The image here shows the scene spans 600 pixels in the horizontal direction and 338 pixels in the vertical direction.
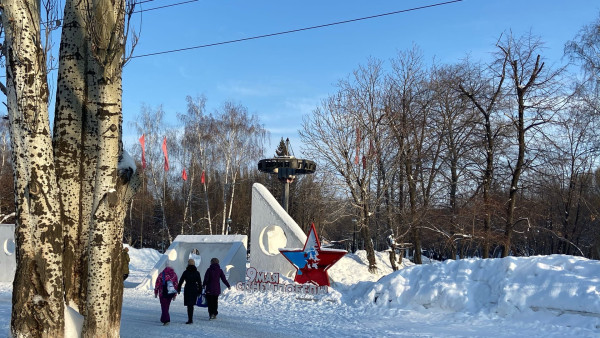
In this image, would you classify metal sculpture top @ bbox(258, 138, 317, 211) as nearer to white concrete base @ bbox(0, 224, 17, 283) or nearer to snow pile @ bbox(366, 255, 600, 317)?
snow pile @ bbox(366, 255, 600, 317)

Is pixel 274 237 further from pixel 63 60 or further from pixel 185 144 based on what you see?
pixel 185 144

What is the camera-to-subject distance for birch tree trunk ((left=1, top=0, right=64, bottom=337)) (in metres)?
5.60

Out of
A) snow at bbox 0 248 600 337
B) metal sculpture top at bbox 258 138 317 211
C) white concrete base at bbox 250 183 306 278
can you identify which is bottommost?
snow at bbox 0 248 600 337

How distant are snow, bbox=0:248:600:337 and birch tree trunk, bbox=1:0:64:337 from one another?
3092 mm

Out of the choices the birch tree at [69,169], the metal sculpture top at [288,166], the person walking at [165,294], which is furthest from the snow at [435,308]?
the metal sculpture top at [288,166]

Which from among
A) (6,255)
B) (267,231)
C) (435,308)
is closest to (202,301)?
(435,308)

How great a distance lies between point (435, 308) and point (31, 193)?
29.0 feet

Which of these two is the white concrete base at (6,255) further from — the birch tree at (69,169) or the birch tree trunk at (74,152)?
the birch tree at (69,169)

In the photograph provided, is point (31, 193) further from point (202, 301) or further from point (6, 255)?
point (6, 255)

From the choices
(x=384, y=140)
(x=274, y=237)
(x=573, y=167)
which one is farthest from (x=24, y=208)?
(x=573, y=167)

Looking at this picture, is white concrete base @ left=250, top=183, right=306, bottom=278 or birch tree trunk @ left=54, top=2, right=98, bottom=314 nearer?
birch tree trunk @ left=54, top=2, right=98, bottom=314

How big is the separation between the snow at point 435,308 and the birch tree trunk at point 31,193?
3.09 m

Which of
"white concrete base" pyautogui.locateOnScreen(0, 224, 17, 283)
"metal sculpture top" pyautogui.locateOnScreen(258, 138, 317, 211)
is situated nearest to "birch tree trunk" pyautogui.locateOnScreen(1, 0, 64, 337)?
"metal sculpture top" pyautogui.locateOnScreen(258, 138, 317, 211)

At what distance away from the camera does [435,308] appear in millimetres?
11328
